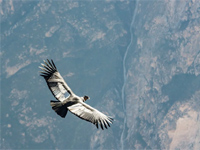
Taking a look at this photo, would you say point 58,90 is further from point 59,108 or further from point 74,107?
point 74,107

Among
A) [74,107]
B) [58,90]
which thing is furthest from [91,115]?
[58,90]

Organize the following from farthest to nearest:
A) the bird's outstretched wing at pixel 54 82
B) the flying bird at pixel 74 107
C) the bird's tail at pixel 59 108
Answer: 1. the bird's outstretched wing at pixel 54 82
2. the bird's tail at pixel 59 108
3. the flying bird at pixel 74 107

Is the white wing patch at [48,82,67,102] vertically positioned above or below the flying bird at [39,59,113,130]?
above

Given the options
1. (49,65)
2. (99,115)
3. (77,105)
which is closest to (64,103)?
(77,105)

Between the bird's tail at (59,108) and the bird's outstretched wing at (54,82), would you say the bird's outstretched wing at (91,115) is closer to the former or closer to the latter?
the bird's tail at (59,108)

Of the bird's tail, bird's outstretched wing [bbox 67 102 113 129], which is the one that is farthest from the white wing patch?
bird's outstretched wing [bbox 67 102 113 129]

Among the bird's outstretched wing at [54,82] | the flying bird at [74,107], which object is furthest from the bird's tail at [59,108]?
the bird's outstretched wing at [54,82]

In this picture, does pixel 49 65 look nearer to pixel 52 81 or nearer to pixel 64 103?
pixel 52 81

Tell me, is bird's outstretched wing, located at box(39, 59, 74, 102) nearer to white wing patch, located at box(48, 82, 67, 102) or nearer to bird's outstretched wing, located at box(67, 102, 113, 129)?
white wing patch, located at box(48, 82, 67, 102)
